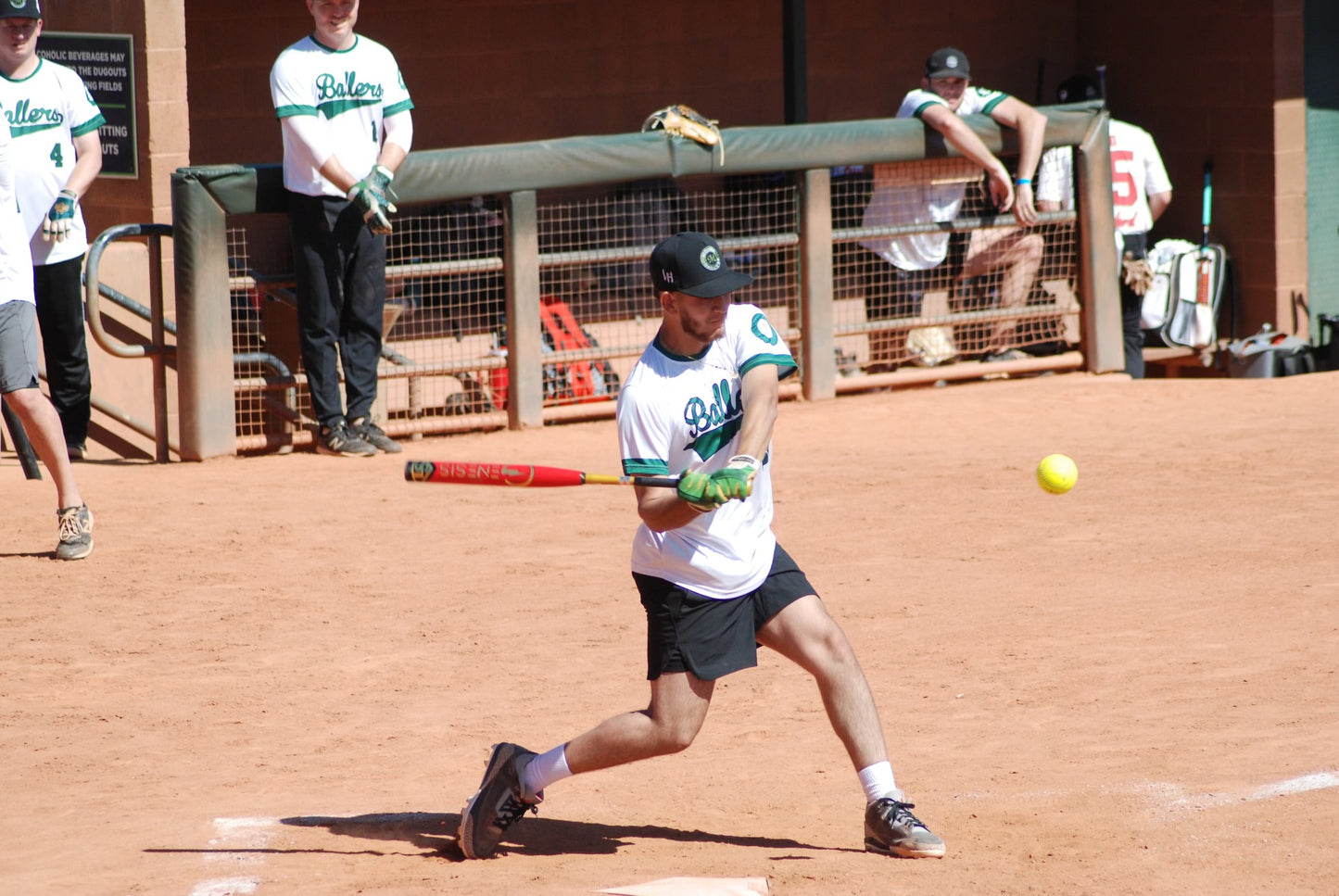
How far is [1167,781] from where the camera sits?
4.89m

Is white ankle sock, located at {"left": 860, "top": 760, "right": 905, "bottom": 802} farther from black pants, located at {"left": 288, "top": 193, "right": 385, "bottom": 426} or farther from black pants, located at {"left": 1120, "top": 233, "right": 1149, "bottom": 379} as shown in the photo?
black pants, located at {"left": 1120, "top": 233, "right": 1149, "bottom": 379}

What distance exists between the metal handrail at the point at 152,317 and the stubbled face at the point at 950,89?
15.4 feet

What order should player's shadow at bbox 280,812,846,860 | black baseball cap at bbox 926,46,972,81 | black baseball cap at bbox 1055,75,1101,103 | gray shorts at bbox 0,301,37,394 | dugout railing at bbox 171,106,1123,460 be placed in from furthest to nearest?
black baseball cap at bbox 1055,75,1101,103
black baseball cap at bbox 926,46,972,81
dugout railing at bbox 171,106,1123,460
gray shorts at bbox 0,301,37,394
player's shadow at bbox 280,812,846,860

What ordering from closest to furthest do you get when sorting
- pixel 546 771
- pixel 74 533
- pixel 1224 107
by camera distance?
pixel 546 771 → pixel 74 533 → pixel 1224 107

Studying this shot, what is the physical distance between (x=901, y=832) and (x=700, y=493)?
1023 millimetres

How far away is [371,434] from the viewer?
30.9 feet

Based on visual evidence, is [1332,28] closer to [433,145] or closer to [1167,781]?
[433,145]

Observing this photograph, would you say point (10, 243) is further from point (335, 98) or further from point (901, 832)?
point (901, 832)

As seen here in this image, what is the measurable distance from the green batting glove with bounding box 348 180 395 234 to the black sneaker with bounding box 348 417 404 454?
113cm

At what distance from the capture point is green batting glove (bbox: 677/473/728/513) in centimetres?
413

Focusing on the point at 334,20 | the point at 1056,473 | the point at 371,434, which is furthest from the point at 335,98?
the point at 1056,473

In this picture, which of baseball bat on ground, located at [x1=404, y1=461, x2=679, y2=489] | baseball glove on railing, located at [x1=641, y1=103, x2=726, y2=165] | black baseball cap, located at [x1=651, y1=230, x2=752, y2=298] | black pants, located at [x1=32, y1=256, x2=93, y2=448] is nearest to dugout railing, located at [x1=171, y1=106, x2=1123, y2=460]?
baseball glove on railing, located at [x1=641, y1=103, x2=726, y2=165]

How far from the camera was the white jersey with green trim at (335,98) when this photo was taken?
881cm

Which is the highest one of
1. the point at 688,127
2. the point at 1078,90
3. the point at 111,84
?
the point at 1078,90
